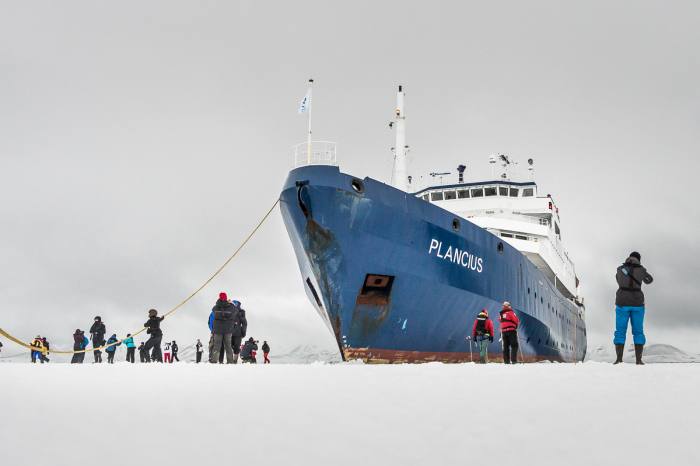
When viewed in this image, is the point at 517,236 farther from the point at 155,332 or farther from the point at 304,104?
the point at 155,332

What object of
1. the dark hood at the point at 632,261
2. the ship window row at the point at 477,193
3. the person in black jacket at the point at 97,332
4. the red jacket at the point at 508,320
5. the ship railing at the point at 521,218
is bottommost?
the person in black jacket at the point at 97,332

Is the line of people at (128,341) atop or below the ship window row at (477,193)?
below

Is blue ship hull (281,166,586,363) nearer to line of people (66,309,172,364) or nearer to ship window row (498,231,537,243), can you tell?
line of people (66,309,172,364)

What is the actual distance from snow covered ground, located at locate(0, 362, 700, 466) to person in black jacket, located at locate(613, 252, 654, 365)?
4.15 meters

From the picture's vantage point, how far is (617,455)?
204 centimetres

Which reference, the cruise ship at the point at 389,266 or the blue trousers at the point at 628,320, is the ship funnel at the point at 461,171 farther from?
the blue trousers at the point at 628,320

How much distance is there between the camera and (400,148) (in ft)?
61.8

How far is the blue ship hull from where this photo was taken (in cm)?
1276

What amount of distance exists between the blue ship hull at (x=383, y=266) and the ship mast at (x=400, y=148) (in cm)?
454

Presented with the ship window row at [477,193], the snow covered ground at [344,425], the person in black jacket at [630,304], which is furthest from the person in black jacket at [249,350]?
the snow covered ground at [344,425]

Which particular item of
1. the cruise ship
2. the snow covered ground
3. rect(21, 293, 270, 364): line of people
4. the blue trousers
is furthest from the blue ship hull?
the snow covered ground

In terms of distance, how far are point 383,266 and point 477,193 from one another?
12159mm

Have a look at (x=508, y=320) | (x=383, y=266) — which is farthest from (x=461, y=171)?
(x=508, y=320)

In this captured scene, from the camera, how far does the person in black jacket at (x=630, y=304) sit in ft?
26.7
